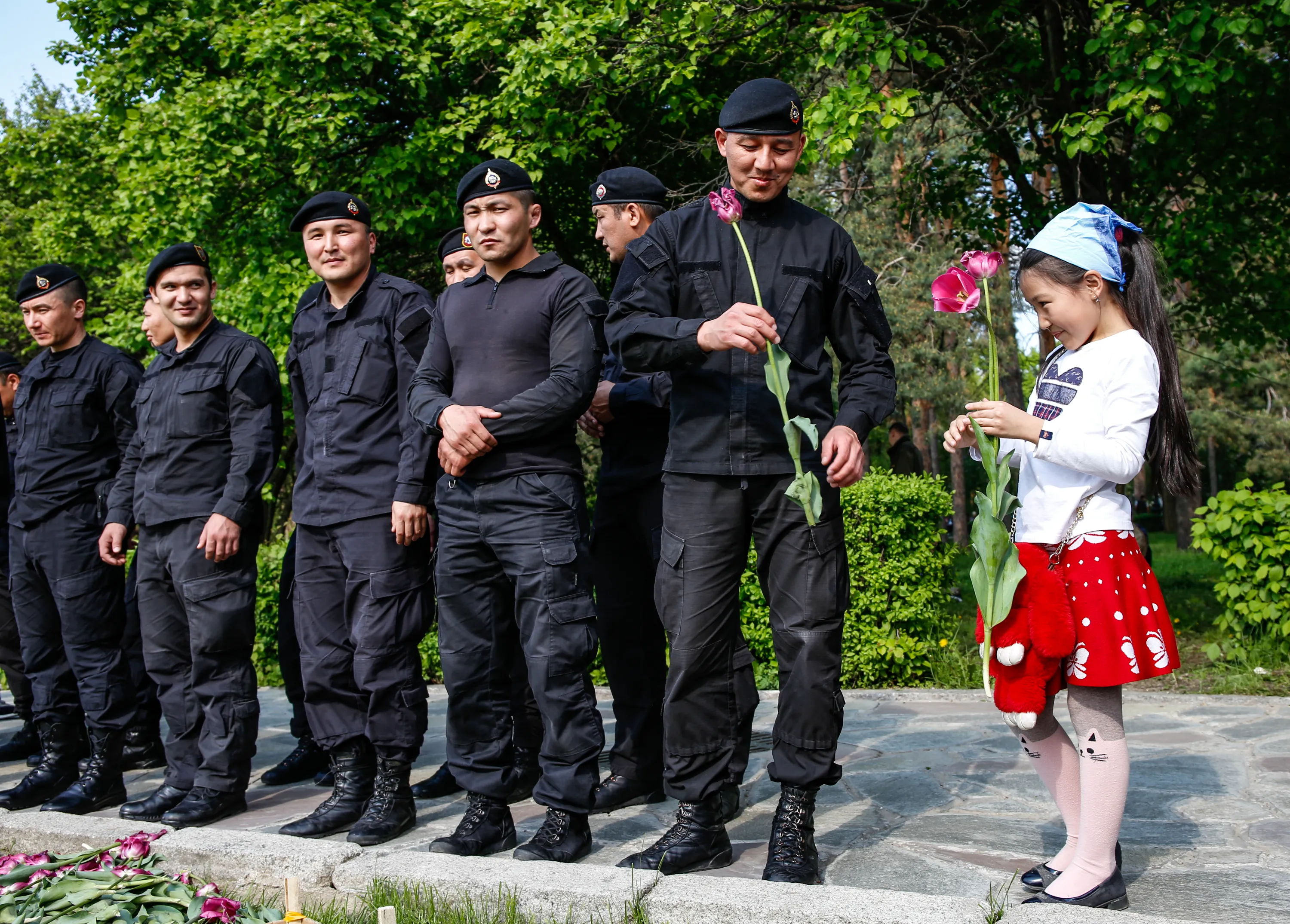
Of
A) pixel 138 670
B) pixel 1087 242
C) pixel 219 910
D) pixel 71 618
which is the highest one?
pixel 1087 242

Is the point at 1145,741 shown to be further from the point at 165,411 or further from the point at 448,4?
the point at 448,4

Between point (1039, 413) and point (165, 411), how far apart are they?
3.55 m

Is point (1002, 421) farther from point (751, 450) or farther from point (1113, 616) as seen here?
point (751, 450)

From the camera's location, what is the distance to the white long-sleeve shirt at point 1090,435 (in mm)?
3098

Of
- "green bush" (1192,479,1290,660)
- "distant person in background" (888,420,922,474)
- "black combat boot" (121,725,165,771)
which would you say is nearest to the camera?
"black combat boot" (121,725,165,771)

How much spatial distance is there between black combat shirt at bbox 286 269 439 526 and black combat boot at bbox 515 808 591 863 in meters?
1.28

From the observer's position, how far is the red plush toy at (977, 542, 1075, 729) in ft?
10.3

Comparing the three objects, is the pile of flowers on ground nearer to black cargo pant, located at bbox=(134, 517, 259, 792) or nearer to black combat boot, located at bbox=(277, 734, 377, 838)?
black combat boot, located at bbox=(277, 734, 377, 838)

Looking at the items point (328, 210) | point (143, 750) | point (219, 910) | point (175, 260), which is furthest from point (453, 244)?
point (219, 910)

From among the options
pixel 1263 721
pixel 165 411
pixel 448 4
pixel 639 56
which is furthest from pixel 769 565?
pixel 448 4

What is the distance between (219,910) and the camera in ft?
9.42

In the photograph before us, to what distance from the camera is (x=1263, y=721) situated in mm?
5984

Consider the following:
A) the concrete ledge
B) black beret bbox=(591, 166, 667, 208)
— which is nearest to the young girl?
the concrete ledge

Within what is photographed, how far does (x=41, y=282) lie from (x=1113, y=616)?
16.6 ft
